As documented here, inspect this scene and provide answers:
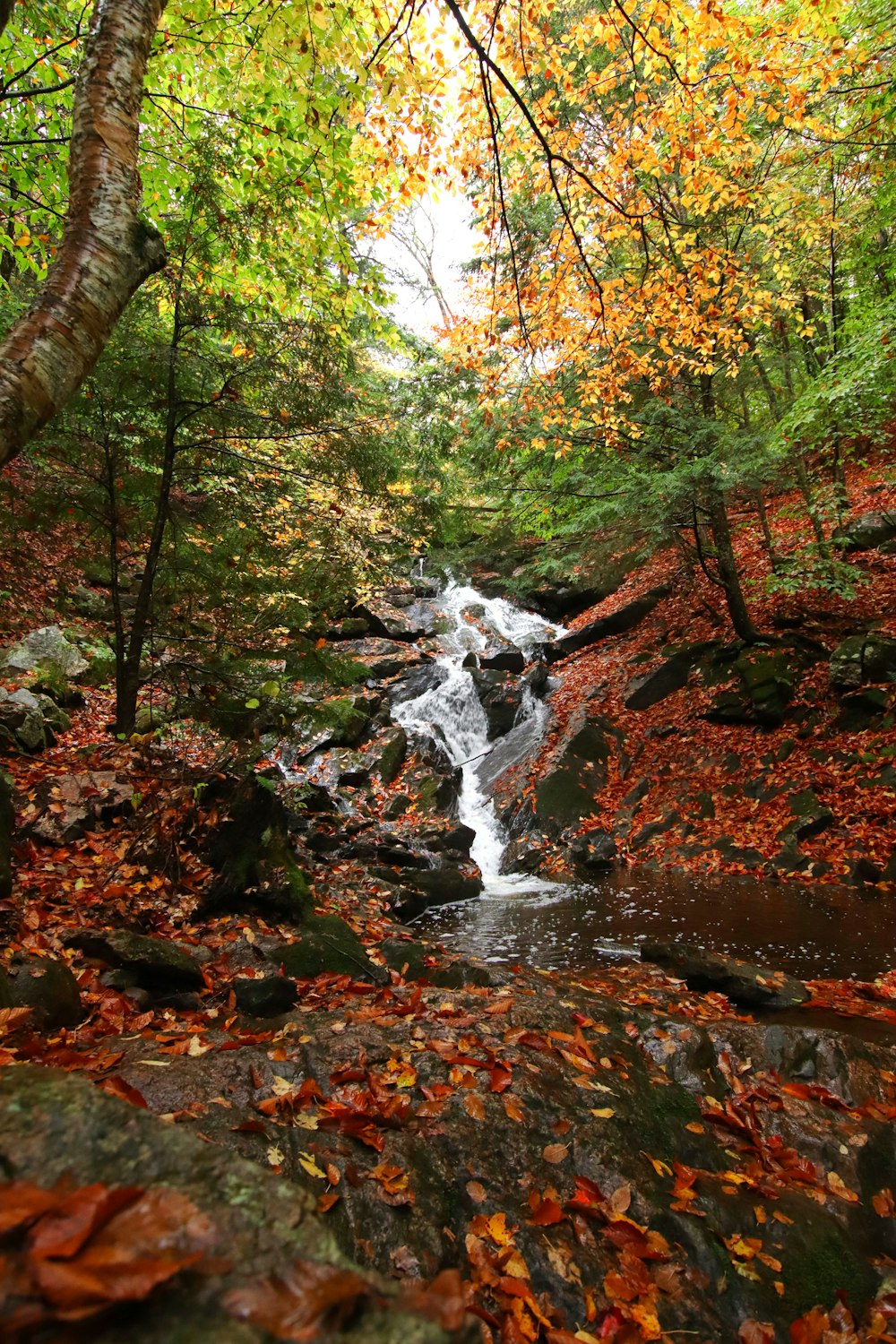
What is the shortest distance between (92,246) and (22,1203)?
10.4 feet

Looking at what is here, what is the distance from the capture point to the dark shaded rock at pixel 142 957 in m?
3.40

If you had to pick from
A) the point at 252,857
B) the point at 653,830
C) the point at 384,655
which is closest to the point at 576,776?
the point at 653,830

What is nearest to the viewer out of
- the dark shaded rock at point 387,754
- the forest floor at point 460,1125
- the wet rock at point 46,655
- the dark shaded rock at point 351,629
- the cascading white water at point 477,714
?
the forest floor at point 460,1125

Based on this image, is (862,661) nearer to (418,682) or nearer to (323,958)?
(323,958)

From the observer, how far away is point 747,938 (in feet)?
20.2

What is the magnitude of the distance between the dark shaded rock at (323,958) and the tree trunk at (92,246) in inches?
144

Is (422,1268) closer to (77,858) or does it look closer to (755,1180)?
(755,1180)

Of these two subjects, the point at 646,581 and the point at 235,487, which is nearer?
the point at 235,487

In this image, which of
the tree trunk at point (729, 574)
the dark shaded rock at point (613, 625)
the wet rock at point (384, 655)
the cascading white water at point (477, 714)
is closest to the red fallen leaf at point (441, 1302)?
the cascading white water at point (477, 714)

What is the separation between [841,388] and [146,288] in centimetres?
805

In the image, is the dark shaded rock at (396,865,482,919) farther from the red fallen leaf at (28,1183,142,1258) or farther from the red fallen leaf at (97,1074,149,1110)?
the red fallen leaf at (28,1183,142,1258)

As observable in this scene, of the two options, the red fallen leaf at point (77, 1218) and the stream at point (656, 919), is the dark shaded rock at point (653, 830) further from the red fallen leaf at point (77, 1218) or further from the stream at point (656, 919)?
the red fallen leaf at point (77, 1218)


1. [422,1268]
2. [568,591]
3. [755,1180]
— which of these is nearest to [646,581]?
[568,591]

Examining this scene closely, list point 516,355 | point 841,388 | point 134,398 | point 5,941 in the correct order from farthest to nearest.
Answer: point 841,388 → point 516,355 → point 134,398 → point 5,941
